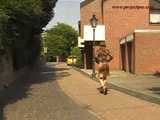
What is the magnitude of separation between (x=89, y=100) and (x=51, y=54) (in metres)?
118

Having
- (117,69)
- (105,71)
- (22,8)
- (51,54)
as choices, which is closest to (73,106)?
(105,71)

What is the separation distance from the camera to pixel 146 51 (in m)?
40.5

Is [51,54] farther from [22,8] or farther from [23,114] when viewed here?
[23,114]

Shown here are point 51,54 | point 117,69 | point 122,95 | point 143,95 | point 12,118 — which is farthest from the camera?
point 51,54

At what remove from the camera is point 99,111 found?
16469mm

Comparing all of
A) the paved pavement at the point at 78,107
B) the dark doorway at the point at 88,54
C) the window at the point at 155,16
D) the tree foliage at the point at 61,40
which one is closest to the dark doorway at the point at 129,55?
the window at the point at 155,16

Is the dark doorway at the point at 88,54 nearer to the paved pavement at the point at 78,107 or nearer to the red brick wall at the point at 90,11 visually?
the red brick wall at the point at 90,11

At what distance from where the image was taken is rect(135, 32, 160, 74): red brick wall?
1582 inches

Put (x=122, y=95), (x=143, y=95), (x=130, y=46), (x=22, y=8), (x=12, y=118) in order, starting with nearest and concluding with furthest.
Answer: (x=12, y=118)
(x=143, y=95)
(x=122, y=95)
(x=22, y=8)
(x=130, y=46)

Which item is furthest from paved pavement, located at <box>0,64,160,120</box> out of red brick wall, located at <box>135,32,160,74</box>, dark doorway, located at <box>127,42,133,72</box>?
dark doorway, located at <box>127,42,133,72</box>

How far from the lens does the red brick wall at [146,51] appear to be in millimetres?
40188

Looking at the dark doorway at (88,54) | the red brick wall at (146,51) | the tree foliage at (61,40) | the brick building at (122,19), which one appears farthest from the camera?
the tree foliage at (61,40)

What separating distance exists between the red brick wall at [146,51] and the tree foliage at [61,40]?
3739 inches

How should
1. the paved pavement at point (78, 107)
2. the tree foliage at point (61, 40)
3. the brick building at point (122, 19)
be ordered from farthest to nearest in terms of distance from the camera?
the tree foliage at point (61, 40), the brick building at point (122, 19), the paved pavement at point (78, 107)
